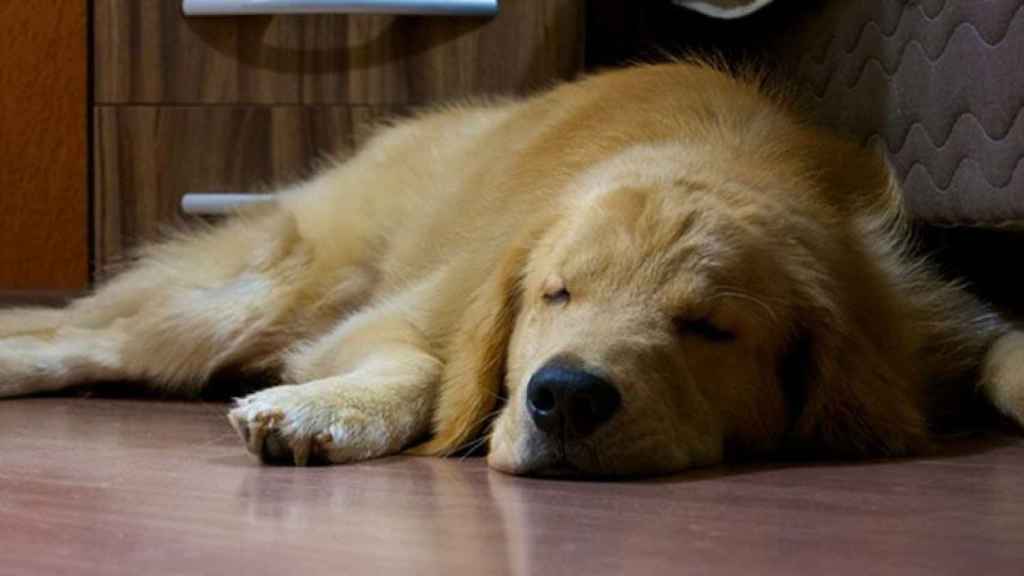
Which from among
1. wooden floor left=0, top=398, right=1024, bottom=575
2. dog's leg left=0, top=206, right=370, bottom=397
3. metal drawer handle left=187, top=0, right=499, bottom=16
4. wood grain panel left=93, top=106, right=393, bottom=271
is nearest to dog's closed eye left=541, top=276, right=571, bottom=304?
wooden floor left=0, top=398, right=1024, bottom=575

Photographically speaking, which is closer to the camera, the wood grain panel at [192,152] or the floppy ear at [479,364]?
the floppy ear at [479,364]

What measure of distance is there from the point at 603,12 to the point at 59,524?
2372 millimetres

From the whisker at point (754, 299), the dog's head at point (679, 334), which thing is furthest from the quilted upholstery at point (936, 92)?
the whisker at point (754, 299)

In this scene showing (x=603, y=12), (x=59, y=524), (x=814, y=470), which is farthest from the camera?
(x=603, y=12)

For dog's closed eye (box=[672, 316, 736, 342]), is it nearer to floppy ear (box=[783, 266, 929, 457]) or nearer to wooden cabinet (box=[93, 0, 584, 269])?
floppy ear (box=[783, 266, 929, 457])

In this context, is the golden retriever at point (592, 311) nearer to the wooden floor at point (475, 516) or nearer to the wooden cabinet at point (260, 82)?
the wooden floor at point (475, 516)

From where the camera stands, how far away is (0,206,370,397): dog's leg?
3.10 metres

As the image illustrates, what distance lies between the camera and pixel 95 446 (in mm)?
2441

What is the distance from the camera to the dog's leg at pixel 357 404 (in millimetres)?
2285

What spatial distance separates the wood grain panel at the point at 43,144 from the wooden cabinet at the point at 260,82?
12 cm

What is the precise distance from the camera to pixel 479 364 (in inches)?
97.0

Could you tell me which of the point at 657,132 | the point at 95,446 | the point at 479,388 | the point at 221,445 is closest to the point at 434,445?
the point at 479,388

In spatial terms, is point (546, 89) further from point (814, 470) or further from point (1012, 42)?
point (814, 470)

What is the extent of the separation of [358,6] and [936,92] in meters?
1.10
